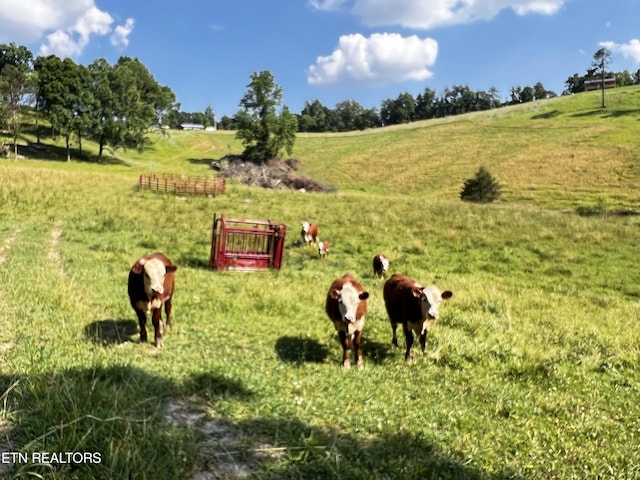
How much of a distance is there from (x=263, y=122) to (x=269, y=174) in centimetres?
1070

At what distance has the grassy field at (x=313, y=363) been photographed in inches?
Result: 173

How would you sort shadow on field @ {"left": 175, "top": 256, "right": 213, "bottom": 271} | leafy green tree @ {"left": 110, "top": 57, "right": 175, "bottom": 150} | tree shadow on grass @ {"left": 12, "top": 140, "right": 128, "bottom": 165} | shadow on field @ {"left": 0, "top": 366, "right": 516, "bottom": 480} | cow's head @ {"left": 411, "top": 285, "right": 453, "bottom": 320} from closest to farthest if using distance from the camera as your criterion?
shadow on field @ {"left": 0, "top": 366, "right": 516, "bottom": 480} → cow's head @ {"left": 411, "top": 285, "right": 453, "bottom": 320} → shadow on field @ {"left": 175, "top": 256, "right": 213, "bottom": 271} → tree shadow on grass @ {"left": 12, "top": 140, "right": 128, "bottom": 165} → leafy green tree @ {"left": 110, "top": 57, "right": 175, "bottom": 150}

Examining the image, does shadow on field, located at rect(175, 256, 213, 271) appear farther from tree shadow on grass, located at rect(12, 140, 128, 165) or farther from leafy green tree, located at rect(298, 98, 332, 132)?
leafy green tree, located at rect(298, 98, 332, 132)

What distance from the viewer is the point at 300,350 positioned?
26.4ft

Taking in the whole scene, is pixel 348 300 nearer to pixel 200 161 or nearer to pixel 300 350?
pixel 300 350

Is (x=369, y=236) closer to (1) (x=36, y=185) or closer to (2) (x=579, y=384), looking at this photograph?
A: (2) (x=579, y=384)

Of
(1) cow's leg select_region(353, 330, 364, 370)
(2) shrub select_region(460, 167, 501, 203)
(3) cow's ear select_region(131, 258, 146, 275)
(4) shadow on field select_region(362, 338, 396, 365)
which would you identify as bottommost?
(4) shadow on field select_region(362, 338, 396, 365)

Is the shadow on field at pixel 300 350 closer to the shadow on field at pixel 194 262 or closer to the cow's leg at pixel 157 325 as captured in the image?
the cow's leg at pixel 157 325

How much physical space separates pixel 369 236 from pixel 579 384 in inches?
603

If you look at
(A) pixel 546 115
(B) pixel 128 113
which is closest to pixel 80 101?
(B) pixel 128 113

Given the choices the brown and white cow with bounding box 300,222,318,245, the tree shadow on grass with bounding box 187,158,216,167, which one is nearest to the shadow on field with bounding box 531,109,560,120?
the tree shadow on grass with bounding box 187,158,216,167

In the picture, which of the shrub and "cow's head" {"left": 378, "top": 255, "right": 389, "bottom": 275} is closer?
"cow's head" {"left": 378, "top": 255, "right": 389, "bottom": 275}

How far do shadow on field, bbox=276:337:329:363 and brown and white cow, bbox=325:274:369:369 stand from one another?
0.54 metres

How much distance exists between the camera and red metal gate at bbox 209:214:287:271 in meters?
15.0
